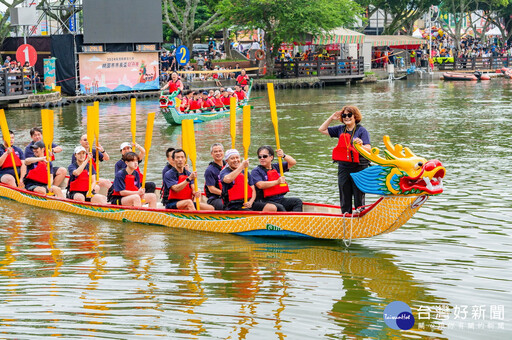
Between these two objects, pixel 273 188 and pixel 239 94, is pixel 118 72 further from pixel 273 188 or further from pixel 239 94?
pixel 273 188

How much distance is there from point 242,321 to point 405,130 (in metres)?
17.6

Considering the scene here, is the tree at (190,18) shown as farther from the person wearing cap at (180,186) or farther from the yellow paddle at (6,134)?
the person wearing cap at (180,186)

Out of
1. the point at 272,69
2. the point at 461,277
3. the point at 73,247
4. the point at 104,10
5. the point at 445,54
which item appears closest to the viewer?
the point at 461,277

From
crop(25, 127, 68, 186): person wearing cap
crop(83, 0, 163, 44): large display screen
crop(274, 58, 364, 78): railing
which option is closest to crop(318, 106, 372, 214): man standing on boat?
crop(25, 127, 68, 186): person wearing cap

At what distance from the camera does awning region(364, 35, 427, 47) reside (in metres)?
55.6

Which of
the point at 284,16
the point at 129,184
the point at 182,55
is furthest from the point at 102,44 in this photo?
the point at 129,184

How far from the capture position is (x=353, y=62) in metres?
49.5

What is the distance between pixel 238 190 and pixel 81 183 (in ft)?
11.8

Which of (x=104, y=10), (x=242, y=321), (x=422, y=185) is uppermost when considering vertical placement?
(x=104, y=10)

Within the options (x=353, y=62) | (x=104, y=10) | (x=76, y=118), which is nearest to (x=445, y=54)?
(x=353, y=62)

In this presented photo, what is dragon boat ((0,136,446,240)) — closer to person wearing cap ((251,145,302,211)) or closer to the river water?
the river water

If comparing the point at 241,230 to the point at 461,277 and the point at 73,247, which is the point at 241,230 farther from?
the point at 461,277

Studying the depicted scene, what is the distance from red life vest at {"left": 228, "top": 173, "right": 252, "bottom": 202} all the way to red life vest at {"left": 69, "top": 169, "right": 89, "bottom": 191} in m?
3.37

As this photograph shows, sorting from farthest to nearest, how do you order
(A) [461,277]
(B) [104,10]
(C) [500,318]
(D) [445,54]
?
(D) [445,54]
(B) [104,10]
(A) [461,277]
(C) [500,318]
